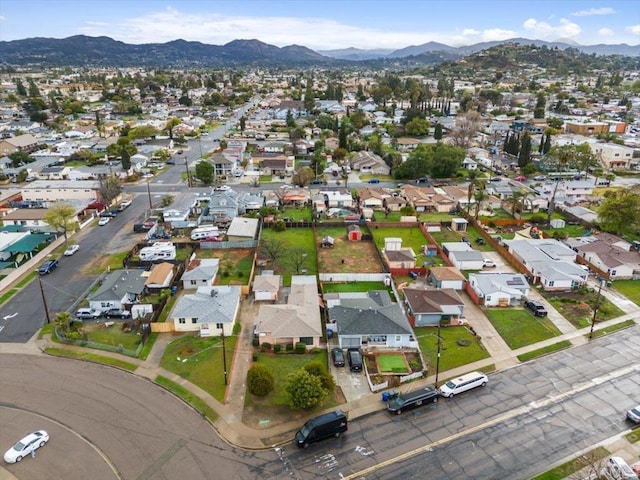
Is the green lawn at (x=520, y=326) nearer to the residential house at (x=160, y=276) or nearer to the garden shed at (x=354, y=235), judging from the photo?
the garden shed at (x=354, y=235)

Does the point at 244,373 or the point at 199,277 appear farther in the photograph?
the point at 199,277

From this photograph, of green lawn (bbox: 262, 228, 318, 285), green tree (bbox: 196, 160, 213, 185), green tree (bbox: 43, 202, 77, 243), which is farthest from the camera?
green tree (bbox: 196, 160, 213, 185)

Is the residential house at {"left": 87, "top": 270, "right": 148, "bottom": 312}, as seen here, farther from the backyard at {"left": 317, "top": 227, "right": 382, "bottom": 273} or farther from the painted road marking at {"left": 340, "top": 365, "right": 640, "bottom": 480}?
the painted road marking at {"left": 340, "top": 365, "right": 640, "bottom": 480}

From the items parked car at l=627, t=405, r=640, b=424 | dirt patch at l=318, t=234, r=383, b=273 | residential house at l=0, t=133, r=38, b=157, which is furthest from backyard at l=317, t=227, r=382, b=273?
residential house at l=0, t=133, r=38, b=157

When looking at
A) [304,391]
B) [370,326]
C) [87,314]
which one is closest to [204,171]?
[87,314]

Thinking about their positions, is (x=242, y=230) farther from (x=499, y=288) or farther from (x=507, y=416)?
(x=507, y=416)

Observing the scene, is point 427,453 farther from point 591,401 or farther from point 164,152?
point 164,152
